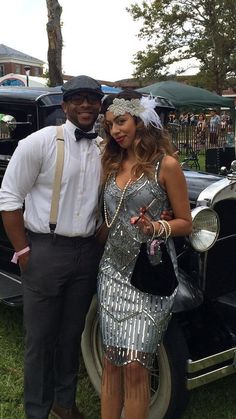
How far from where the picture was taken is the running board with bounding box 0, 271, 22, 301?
11.0ft

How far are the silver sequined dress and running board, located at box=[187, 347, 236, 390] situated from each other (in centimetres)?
34

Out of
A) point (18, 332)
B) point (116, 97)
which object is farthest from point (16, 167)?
point (18, 332)

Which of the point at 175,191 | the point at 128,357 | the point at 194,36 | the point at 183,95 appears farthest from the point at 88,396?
the point at 194,36

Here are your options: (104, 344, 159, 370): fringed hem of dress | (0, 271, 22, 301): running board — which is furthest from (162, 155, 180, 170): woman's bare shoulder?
(0, 271, 22, 301): running board

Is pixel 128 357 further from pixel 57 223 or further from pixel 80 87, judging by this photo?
pixel 80 87

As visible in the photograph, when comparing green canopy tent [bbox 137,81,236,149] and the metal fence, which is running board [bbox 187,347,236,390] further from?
the metal fence

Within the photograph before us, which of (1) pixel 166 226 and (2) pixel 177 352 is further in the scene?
(2) pixel 177 352

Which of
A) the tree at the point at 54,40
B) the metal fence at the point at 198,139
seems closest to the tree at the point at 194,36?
the metal fence at the point at 198,139

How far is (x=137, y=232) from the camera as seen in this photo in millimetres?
2119

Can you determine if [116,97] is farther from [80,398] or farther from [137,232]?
A: [80,398]

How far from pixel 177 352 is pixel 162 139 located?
100 centimetres

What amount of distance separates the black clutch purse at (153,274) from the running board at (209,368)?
0.46m

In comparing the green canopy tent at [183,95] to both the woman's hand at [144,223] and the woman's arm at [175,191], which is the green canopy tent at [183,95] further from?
the woman's hand at [144,223]

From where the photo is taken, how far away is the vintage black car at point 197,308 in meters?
2.41
